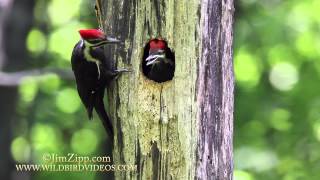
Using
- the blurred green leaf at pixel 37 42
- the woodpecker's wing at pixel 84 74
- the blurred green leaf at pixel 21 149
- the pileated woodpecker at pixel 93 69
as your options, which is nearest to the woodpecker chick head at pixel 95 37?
the pileated woodpecker at pixel 93 69

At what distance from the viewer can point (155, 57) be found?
388 cm

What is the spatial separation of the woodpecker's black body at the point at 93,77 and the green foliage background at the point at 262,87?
3.21 m

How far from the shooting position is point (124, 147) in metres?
3.96

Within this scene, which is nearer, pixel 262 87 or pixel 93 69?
pixel 93 69

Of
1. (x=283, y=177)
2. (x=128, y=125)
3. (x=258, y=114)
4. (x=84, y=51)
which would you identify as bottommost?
(x=283, y=177)

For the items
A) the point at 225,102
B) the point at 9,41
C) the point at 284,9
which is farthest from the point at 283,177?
the point at 225,102

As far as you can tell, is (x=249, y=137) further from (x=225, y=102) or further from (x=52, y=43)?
(x=225, y=102)

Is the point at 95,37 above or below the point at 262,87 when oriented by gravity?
above

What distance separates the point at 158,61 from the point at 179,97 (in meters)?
0.24

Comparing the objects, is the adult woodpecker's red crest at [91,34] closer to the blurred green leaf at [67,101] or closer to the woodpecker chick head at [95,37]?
the woodpecker chick head at [95,37]

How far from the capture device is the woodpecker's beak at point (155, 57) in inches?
152

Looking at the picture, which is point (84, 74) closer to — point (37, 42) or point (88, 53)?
point (88, 53)

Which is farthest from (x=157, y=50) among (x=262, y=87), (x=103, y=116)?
(x=262, y=87)

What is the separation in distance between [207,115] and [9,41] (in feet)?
15.3
